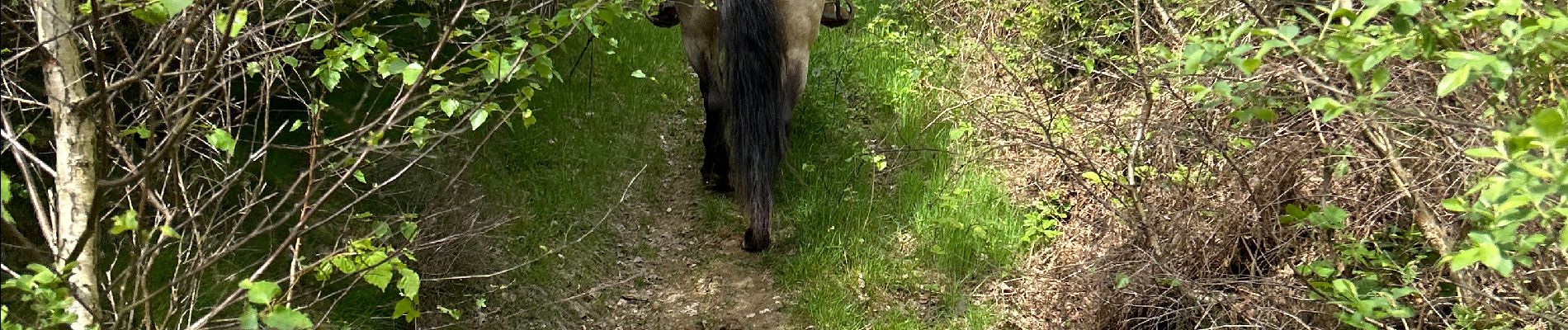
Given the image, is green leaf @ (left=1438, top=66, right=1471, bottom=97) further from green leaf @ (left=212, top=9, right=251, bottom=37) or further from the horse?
the horse

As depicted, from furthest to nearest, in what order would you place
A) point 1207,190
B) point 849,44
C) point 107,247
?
point 849,44
point 1207,190
point 107,247

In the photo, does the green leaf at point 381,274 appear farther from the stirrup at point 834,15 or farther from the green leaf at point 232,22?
the stirrup at point 834,15

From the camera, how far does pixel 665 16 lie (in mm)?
5773

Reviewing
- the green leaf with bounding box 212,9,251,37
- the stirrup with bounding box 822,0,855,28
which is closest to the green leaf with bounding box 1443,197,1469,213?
the green leaf with bounding box 212,9,251,37

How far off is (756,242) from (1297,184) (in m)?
2.56

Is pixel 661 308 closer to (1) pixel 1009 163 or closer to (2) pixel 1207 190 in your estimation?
(1) pixel 1009 163

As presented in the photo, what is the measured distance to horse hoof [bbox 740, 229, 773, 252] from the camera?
17.3 ft

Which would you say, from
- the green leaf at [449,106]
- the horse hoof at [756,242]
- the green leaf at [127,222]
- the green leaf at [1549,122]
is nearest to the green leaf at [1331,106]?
the green leaf at [1549,122]

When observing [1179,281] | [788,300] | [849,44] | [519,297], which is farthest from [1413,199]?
[849,44]

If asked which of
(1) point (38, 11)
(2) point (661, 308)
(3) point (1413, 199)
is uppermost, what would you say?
(1) point (38, 11)

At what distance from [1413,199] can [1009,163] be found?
2559mm

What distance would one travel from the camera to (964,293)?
495cm

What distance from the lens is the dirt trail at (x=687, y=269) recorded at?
504 cm

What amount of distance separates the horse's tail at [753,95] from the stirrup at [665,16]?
25.4 inches
